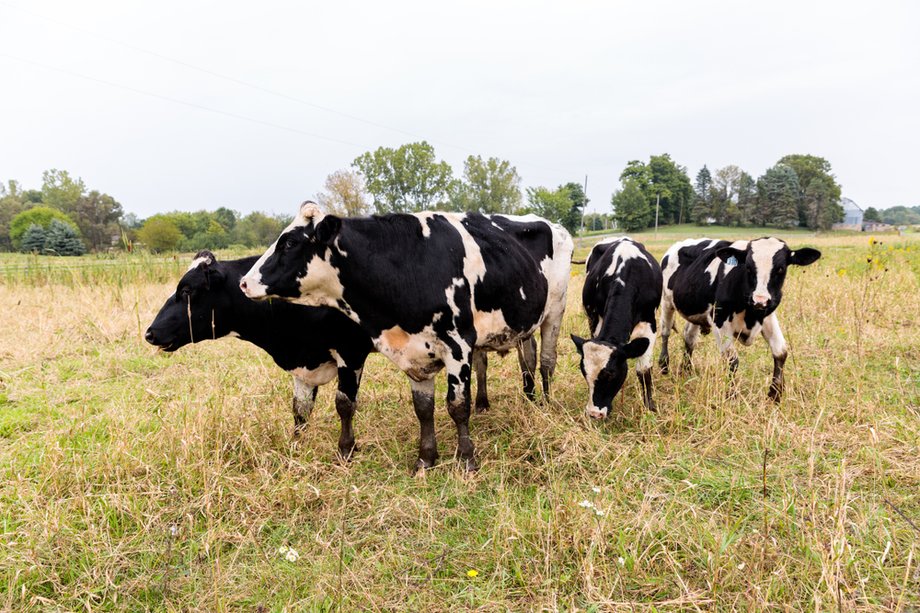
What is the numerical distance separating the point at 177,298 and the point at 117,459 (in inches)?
56.6

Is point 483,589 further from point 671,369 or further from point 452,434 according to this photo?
point 671,369

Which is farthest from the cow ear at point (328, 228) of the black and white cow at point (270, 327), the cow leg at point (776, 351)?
the cow leg at point (776, 351)

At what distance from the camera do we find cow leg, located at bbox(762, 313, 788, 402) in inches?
199

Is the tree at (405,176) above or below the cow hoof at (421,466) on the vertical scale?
above

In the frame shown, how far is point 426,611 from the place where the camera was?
2.49 m

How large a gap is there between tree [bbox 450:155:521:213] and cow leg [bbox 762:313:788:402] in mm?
56326

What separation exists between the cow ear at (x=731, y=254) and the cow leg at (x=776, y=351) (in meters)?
0.74

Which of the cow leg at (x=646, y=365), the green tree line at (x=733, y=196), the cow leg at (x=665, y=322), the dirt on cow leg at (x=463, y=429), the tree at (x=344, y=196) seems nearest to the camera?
the dirt on cow leg at (x=463, y=429)

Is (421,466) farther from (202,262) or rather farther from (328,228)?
(202,262)

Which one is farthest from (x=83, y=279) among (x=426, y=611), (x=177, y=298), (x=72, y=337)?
(x=426, y=611)

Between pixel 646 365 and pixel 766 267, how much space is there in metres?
1.80

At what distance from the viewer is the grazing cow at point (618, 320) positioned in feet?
15.1

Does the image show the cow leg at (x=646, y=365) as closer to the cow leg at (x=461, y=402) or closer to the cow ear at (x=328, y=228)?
the cow leg at (x=461, y=402)

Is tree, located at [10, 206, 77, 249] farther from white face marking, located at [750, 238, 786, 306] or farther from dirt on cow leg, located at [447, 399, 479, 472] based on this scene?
white face marking, located at [750, 238, 786, 306]
